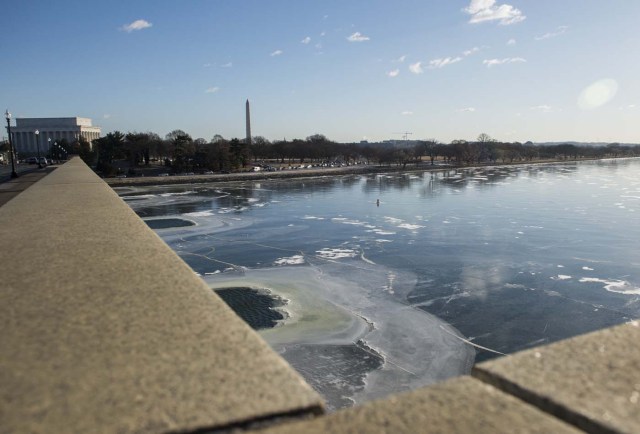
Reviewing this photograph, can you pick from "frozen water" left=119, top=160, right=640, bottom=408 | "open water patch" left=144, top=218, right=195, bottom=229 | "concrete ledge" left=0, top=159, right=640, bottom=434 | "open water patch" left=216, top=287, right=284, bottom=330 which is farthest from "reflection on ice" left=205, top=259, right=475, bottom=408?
"open water patch" left=144, top=218, right=195, bottom=229

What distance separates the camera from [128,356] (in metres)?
2.15

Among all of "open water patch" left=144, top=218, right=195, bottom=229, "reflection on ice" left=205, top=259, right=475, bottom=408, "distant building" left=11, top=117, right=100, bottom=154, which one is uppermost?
"distant building" left=11, top=117, right=100, bottom=154

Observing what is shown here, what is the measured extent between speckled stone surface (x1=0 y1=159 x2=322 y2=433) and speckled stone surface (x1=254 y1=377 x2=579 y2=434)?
0.41 ft

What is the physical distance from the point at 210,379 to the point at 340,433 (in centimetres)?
62

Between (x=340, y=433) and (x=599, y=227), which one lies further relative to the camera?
(x=599, y=227)

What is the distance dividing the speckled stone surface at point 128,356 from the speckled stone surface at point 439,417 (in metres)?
0.13

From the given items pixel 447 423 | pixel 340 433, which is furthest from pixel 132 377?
pixel 447 423

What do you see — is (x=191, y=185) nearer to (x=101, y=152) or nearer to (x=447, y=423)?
(x=101, y=152)

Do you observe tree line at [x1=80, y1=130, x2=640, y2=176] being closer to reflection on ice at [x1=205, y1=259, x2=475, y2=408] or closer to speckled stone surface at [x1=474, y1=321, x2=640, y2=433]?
reflection on ice at [x1=205, y1=259, x2=475, y2=408]

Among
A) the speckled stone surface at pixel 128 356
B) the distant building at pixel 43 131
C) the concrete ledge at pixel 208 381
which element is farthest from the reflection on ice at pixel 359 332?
the distant building at pixel 43 131

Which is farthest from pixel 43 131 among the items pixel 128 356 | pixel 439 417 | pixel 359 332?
pixel 439 417

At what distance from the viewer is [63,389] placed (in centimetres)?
188

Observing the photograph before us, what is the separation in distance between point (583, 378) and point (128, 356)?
209 centimetres

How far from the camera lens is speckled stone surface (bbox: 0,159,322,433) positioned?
174 centimetres
